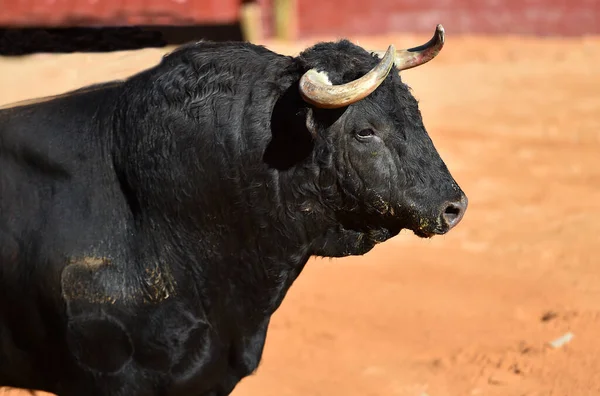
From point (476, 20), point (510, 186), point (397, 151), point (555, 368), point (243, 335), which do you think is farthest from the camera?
point (476, 20)

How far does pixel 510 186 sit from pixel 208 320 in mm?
6121

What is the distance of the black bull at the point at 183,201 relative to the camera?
150 inches

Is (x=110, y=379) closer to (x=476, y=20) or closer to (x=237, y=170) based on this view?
(x=237, y=170)

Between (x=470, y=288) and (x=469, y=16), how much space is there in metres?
9.68

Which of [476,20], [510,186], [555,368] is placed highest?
[555,368]

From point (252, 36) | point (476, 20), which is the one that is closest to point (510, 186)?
point (252, 36)

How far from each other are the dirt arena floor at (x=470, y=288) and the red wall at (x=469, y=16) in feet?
14.7

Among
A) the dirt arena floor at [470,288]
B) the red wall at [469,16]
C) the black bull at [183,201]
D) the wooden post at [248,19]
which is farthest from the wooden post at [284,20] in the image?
the black bull at [183,201]

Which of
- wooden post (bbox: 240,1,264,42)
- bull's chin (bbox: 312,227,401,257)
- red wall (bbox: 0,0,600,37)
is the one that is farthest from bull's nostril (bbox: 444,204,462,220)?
red wall (bbox: 0,0,600,37)

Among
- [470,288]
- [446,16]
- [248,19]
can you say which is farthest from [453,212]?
[446,16]

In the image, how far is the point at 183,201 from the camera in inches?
153

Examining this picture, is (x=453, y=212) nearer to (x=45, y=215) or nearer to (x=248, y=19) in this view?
(x=45, y=215)

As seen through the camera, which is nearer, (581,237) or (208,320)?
(208,320)

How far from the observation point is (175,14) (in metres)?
10.1
